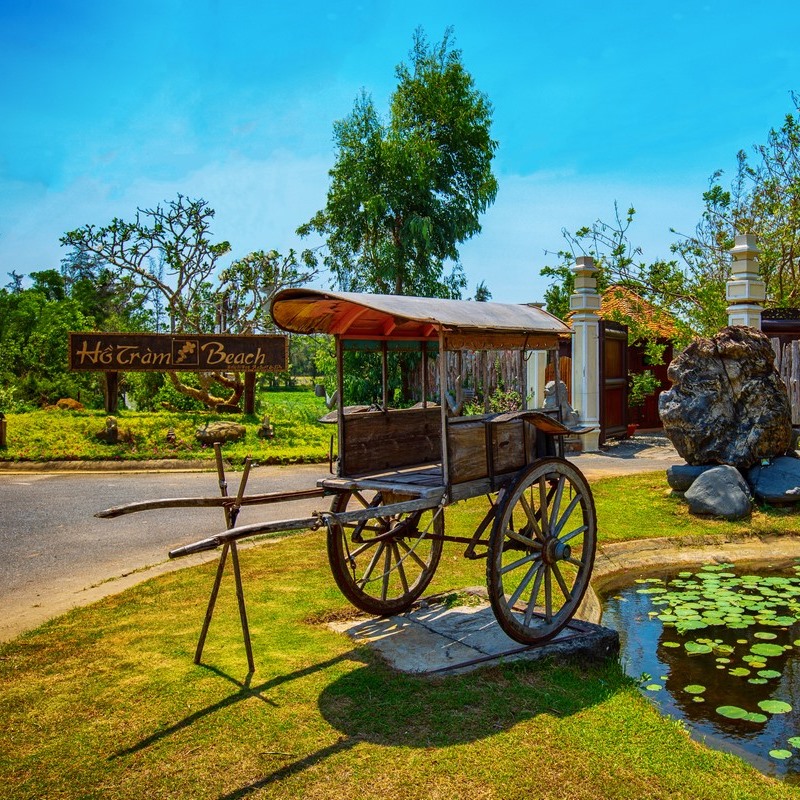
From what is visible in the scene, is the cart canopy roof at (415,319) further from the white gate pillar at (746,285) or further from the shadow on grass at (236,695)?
the white gate pillar at (746,285)

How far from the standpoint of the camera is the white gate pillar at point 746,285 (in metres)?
12.4

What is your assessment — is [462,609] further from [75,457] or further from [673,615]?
[75,457]

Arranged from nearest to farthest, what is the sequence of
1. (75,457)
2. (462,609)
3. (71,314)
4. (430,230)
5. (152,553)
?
1. (462,609)
2. (152,553)
3. (75,457)
4. (430,230)
5. (71,314)

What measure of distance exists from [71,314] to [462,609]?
20.4m

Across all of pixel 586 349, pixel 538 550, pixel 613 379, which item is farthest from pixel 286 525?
pixel 613 379

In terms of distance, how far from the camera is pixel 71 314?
22547 mm

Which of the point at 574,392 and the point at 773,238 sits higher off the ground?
the point at 773,238

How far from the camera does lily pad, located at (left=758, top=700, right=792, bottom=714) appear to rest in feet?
13.9

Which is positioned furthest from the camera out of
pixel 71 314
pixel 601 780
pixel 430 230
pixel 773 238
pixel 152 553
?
pixel 71 314

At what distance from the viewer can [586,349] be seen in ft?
46.7

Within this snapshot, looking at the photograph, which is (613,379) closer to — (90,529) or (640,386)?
(640,386)

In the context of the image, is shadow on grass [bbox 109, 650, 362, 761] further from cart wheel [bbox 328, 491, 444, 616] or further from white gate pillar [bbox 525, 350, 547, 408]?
white gate pillar [bbox 525, 350, 547, 408]

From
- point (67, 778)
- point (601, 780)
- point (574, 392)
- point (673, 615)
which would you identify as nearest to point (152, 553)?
point (67, 778)

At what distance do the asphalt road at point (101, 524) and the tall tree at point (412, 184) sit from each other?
8.67m
